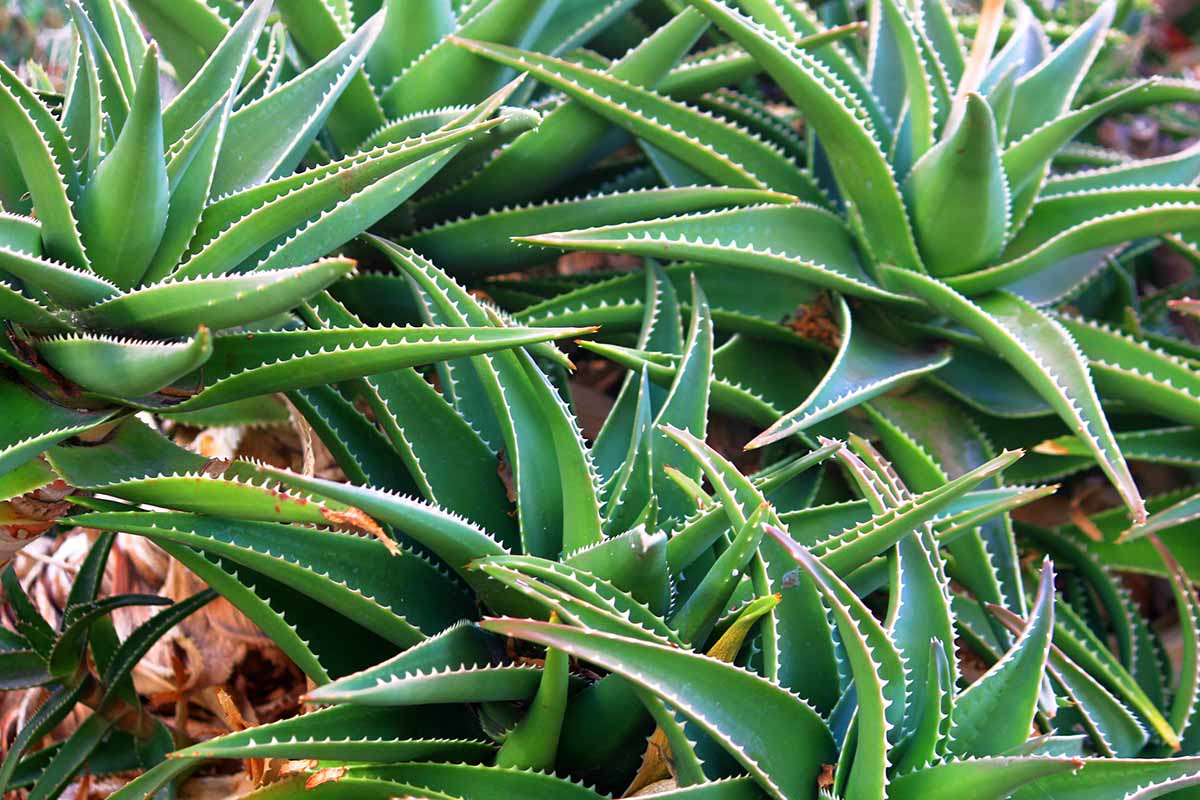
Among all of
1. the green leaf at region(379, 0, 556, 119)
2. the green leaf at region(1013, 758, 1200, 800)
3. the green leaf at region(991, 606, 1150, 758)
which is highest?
the green leaf at region(379, 0, 556, 119)

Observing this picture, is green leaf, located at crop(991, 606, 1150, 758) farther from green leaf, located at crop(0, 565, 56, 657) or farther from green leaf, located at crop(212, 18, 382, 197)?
green leaf, located at crop(0, 565, 56, 657)

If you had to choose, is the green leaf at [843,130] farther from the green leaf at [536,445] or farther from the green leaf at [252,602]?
the green leaf at [252,602]

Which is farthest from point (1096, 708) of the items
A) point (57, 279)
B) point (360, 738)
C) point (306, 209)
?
Result: point (57, 279)

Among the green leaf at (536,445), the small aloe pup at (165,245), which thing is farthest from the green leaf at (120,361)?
the green leaf at (536,445)

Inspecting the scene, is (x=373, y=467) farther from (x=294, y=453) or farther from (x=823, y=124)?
(x=823, y=124)

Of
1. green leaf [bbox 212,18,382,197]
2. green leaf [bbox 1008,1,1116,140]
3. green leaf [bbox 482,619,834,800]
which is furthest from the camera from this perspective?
green leaf [bbox 1008,1,1116,140]

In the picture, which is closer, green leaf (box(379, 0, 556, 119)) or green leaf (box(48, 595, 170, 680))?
green leaf (box(48, 595, 170, 680))

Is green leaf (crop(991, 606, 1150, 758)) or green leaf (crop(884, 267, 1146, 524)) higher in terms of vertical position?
green leaf (crop(884, 267, 1146, 524))

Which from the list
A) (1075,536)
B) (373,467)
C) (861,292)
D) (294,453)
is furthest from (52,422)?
(1075,536)

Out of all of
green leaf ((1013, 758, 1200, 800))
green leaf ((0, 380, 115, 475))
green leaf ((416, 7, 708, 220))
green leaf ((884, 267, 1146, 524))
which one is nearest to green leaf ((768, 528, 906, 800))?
green leaf ((1013, 758, 1200, 800))
